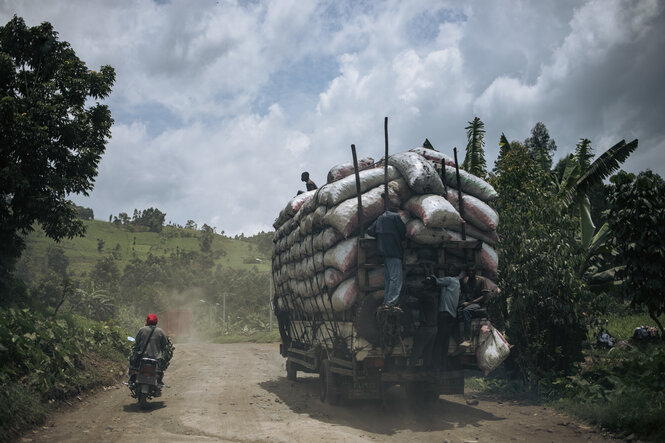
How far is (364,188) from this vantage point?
8352mm

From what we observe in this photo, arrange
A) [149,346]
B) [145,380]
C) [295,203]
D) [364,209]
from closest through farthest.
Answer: [364,209] < [145,380] < [149,346] < [295,203]

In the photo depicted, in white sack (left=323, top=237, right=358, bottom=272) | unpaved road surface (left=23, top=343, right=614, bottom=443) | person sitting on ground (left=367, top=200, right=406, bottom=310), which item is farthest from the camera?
white sack (left=323, top=237, right=358, bottom=272)

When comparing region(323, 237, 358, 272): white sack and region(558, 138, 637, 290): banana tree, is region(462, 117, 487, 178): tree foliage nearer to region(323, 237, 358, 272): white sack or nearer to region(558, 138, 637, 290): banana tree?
region(558, 138, 637, 290): banana tree

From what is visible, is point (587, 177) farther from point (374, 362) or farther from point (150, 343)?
point (150, 343)

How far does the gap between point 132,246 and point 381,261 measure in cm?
9314

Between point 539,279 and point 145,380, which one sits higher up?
point 539,279

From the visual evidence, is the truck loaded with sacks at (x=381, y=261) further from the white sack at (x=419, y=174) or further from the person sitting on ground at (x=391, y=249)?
the person sitting on ground at (x=391, y=249)

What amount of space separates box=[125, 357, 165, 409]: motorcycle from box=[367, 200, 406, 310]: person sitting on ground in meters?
4.83

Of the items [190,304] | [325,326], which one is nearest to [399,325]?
[325,326]

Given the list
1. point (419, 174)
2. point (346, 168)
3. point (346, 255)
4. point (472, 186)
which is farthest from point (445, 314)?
point (346, 168)

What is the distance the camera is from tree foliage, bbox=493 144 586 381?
10234 mm

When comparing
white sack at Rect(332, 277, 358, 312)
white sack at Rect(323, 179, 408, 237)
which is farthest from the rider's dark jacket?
white sack at Rect(323, 179, 408, 237)

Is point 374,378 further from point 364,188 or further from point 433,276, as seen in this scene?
point 364,188

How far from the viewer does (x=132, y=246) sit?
92.3m
